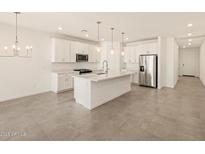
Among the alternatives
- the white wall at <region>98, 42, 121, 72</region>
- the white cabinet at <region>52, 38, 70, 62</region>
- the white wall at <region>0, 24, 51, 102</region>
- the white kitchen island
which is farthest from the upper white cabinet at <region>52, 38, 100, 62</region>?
the white kitchen island

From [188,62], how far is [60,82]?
12.4 m

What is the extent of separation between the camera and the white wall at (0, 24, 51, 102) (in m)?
4.22

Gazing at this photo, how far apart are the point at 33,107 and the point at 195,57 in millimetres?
13687

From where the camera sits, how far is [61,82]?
5.38m

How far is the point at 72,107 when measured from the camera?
12.0 feet

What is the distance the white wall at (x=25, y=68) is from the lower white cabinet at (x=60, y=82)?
0.36 metres

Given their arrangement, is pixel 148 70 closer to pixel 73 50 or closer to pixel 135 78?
pixel 135 78

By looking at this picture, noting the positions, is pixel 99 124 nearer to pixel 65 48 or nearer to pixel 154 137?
pixel 154 137

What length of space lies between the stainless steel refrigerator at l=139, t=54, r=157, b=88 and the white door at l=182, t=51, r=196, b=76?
25.9 feet

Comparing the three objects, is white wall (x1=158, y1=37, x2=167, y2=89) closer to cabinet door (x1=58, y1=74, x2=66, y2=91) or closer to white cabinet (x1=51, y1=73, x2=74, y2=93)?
white cabinet (x1=51, y1=73, x2=74, y2=93)

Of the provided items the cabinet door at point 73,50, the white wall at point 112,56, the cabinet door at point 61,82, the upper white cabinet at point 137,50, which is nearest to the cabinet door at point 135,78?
the upper white cabinet at point 137,50

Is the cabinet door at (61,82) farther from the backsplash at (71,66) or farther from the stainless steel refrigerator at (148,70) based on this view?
the stainless steel refrigerator at (148,70)

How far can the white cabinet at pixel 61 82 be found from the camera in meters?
5.28
